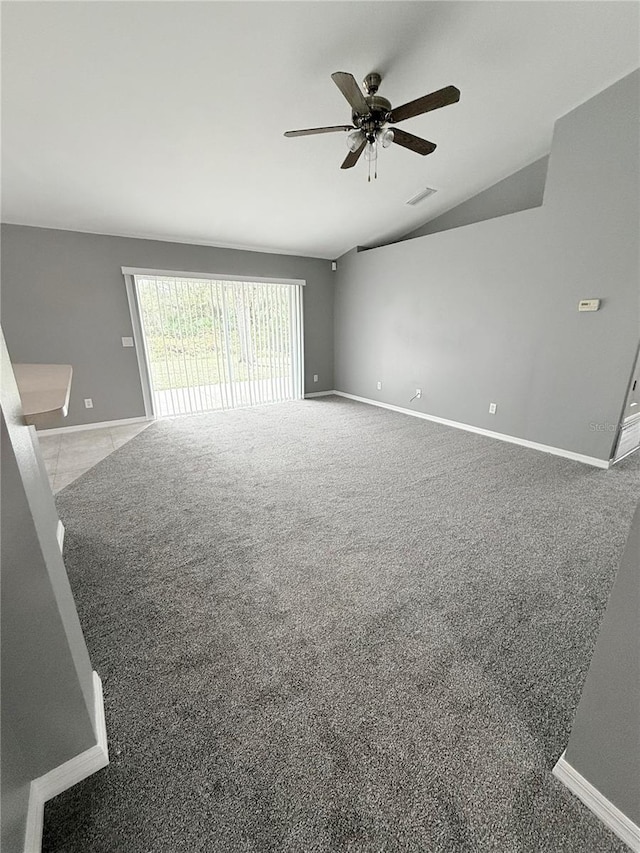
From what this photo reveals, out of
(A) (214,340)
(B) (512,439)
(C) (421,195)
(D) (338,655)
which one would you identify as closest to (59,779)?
(D) (338,655)

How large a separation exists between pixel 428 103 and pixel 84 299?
13.5 feet

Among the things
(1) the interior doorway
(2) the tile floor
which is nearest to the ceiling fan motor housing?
(1) the interior doorway

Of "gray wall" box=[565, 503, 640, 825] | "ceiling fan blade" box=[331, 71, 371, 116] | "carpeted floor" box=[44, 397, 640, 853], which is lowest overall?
"carpeted floor" box=[44, 397, 640, 853]

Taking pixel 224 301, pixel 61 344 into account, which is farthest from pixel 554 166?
pixel 61 344

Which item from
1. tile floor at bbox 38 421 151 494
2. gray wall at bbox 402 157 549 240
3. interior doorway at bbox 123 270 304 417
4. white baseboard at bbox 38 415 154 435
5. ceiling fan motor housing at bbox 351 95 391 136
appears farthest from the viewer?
interior doorway at bbox 123 270 304 417

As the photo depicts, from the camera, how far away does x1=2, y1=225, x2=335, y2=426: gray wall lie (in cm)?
382

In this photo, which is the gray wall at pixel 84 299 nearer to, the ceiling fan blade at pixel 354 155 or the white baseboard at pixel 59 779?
the ceiling fan blade at pixel 354 155

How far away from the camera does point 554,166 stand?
Result: 10.5ft

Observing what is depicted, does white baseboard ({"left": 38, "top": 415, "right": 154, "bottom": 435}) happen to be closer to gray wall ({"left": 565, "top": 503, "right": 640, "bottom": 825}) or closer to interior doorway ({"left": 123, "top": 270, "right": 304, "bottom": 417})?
interior doorway ({"left": 123, "top": 270, "right": 304, "bottom": 417})

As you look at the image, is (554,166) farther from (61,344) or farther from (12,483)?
(61,344)

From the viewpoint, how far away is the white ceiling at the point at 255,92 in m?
1.94

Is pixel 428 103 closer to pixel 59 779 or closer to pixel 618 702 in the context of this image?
pixel 618 702

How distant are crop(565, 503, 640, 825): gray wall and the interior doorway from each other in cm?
503

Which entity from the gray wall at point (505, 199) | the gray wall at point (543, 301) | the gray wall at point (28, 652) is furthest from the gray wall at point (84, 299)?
the gray wall at point (28, 652)
